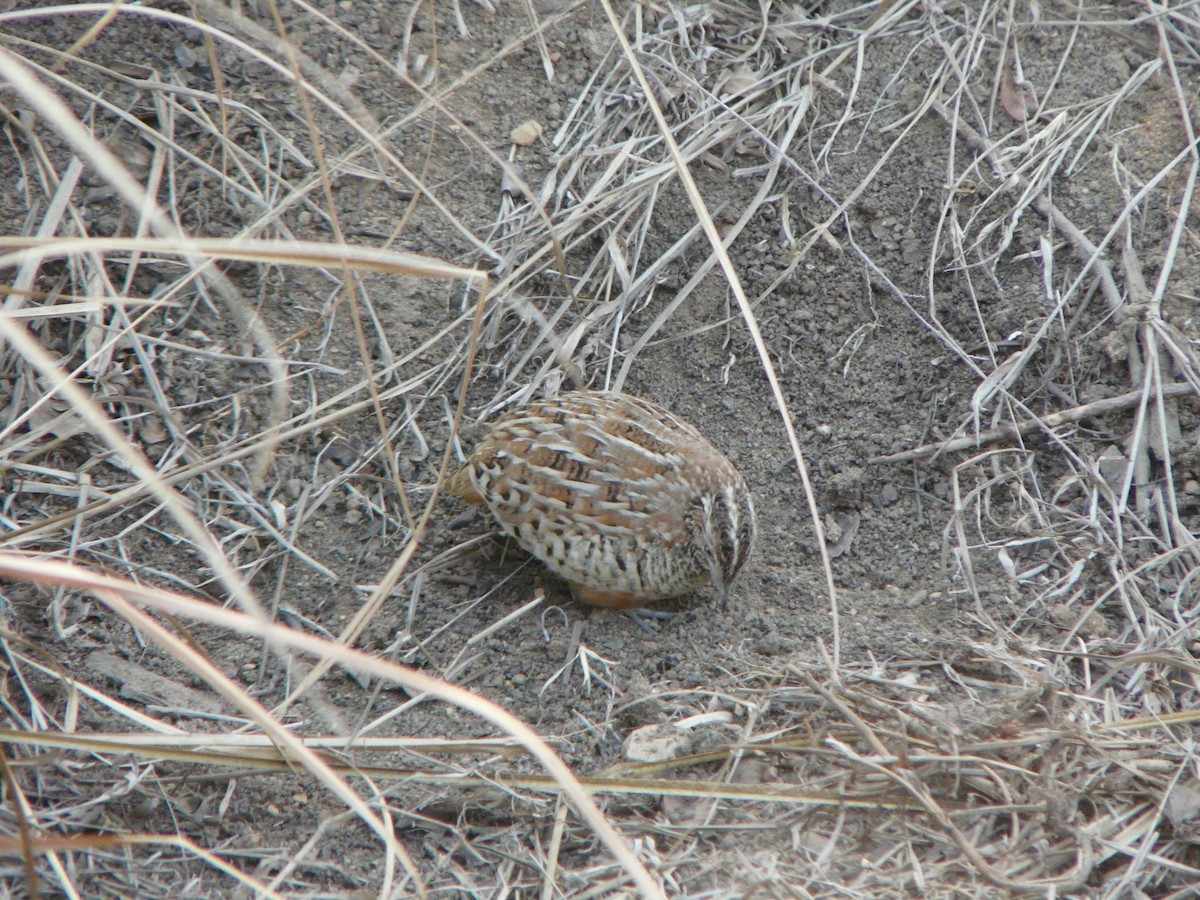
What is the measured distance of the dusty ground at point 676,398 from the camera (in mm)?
3191

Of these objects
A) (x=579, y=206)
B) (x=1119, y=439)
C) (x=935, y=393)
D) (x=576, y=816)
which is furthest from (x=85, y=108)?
(x=1119, y=439)

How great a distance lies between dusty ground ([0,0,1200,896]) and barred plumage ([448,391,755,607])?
11.1 inches

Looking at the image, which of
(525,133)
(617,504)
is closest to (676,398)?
(617,504)

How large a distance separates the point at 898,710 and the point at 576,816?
1.04 meters

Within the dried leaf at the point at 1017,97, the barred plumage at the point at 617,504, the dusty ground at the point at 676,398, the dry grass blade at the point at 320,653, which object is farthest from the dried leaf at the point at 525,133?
the dry grass blade at the point at 320,653

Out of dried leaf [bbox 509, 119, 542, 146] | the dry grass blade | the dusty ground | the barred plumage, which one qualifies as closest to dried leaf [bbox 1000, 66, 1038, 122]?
the dusty ground

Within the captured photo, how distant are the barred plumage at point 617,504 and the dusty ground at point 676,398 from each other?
0.28 m

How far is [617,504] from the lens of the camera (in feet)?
13.0

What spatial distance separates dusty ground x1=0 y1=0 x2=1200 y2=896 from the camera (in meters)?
3.19

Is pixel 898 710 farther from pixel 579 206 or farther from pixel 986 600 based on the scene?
pixel 579 206

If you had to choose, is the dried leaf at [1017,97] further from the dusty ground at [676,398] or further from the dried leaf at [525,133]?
the dried leaf at [525,133]

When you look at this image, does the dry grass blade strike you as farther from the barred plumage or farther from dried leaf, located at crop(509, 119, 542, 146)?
dried leaf, located at crop(509, 119, 542, 146)

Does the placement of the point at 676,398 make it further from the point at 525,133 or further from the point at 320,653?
the point at 320,653

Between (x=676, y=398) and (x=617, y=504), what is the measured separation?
0.84 metres
